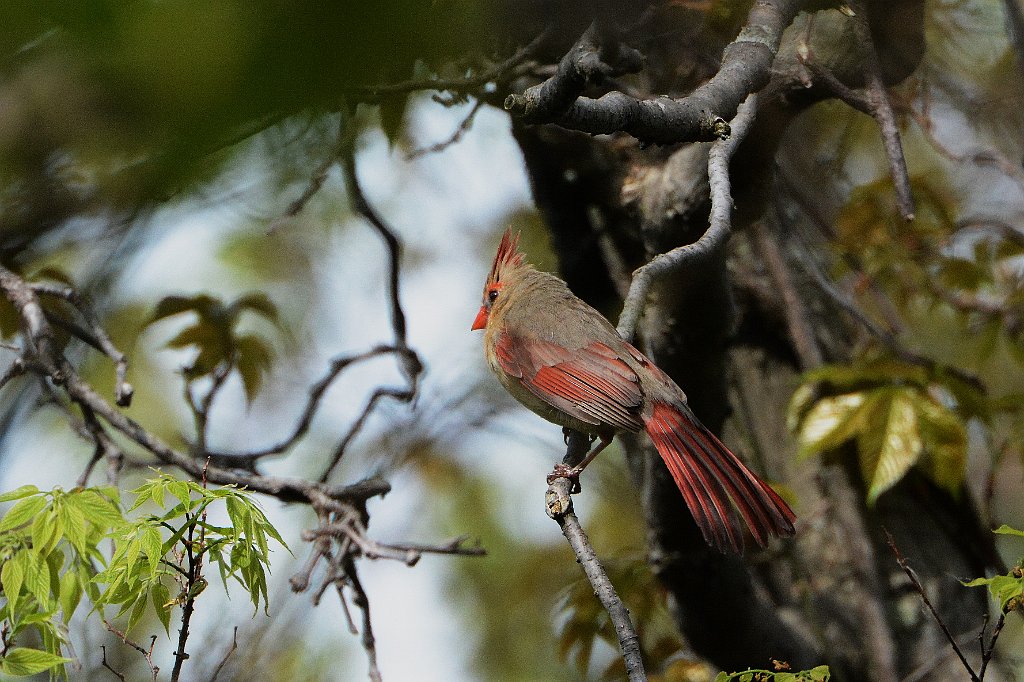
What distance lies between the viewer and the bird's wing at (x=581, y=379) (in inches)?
112

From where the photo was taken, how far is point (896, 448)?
3.34m

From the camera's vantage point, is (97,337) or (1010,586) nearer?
(1010,586)

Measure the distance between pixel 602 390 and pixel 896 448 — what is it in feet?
3.86

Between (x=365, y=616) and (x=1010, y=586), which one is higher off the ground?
(x=365, y=616)

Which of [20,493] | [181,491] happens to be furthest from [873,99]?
[20,493]

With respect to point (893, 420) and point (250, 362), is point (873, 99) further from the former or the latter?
point (250, 362)

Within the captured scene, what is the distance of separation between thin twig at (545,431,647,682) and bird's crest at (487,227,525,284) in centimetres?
168

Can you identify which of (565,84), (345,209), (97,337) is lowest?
(565,84)

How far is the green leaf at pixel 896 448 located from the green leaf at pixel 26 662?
2.61 meters

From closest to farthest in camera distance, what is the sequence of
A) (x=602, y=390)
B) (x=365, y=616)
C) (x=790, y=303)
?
(x=365, y=616) < (x=602, y=390) < (x=790, y=303)

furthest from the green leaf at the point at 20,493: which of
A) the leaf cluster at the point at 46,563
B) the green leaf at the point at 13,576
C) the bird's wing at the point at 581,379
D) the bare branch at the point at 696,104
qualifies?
the bird's wing at the point at 581,379

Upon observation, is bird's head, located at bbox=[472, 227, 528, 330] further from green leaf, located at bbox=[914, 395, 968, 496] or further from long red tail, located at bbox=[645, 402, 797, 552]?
green leaf, located at bbox=[914, 395, 968, 496]

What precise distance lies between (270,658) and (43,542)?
1.75 meters

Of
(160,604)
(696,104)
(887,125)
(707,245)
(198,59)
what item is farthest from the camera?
(887,125)
